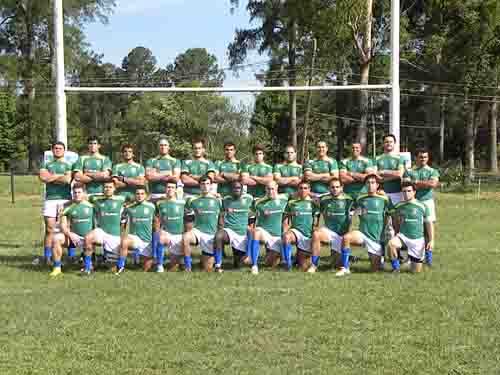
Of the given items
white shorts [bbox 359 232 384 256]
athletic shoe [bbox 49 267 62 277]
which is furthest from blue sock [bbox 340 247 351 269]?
athletic shoe [bbox 49 267 62 277]

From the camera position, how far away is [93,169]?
393 inches

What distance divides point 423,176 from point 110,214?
163 inches

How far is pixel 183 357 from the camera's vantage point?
546 cm

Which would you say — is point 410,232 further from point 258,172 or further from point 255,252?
point 258,172

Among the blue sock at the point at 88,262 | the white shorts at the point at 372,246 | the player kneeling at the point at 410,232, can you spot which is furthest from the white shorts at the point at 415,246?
the blue sock at the point at 88,262

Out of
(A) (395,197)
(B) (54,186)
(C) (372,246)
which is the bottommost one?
(C) (372,246)

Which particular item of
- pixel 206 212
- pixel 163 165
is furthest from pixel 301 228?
pixel 163 165

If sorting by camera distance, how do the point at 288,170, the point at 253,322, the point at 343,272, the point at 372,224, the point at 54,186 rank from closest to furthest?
1. the point at 253,322
2. the point at 343,272
3. the point at 372,224
4. the point at 288,170
5. the point at 54,186

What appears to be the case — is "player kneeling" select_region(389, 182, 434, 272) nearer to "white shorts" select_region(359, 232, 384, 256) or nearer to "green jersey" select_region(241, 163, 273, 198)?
"white shorts" select_region(359, 232, 384, 256)

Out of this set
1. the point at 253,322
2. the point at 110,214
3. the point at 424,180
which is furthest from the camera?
the point at 424,180

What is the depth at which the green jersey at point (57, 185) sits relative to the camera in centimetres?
1002

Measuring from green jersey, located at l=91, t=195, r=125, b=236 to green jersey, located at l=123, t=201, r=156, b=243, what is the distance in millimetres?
159

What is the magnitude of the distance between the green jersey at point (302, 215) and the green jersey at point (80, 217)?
2.63m

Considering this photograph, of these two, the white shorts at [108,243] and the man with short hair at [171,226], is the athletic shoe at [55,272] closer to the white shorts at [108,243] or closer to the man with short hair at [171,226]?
the white shorts at [108,243]
